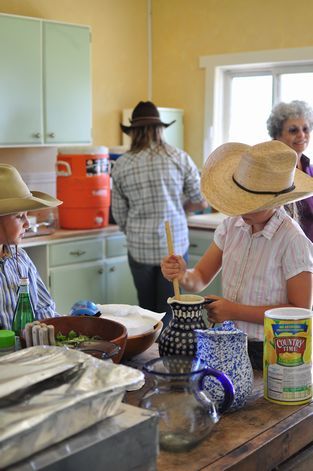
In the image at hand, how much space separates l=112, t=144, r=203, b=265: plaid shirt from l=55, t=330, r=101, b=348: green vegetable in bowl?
7.08ft

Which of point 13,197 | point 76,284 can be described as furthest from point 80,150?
point 13,197

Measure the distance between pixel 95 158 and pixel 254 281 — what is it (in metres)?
2.61

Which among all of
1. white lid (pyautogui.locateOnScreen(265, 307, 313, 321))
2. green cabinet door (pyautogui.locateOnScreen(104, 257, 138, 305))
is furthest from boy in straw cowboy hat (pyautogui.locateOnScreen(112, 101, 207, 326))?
white lid (pyautogui.locateOnScreen(265, 307, 313, 321))

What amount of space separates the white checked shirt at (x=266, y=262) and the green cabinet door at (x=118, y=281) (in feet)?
8.23

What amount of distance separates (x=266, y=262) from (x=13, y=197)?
0.82 metres

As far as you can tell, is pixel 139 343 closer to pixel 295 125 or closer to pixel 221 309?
pixel 221 309

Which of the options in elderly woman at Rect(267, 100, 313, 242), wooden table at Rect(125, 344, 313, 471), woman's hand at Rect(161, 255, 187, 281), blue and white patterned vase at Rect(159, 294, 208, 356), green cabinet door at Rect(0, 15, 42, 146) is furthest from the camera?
green cabinet door at Rect(0, 15, 42, 146)

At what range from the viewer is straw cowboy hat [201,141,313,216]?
212 cm

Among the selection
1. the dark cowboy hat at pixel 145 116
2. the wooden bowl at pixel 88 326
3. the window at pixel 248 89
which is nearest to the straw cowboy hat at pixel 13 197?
the wooden bowl at pixel 88 326

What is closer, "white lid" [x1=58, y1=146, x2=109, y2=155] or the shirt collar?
the shirt collar

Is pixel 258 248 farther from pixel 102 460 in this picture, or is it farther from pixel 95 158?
pixel 95 158

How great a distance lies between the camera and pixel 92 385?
54.1 inches

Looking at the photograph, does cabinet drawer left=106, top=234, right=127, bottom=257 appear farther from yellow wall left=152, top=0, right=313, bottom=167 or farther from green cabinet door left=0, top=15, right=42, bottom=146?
yellow wall left=152, top=0, right=313, bottom=167

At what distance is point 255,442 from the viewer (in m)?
1.61
